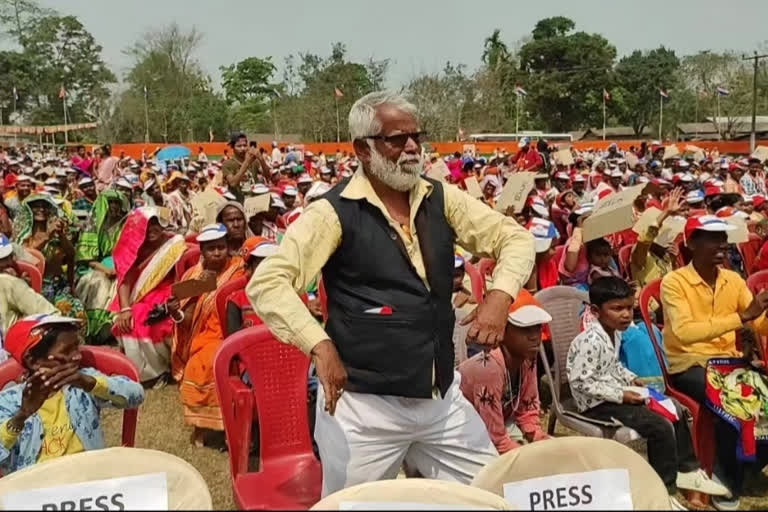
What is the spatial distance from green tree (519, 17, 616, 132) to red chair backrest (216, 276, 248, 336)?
65.7 m

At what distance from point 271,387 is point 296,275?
4.55 feet

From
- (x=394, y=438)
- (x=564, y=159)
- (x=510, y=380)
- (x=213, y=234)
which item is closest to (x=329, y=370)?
(x=394, y=438)

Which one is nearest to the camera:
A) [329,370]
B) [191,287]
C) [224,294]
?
[329,370]

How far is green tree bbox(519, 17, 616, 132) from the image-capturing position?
224 feet

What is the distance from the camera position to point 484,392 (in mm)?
3377

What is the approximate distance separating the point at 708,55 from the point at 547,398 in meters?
63.7

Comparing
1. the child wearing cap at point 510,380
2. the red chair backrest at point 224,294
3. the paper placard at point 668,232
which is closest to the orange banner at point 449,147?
the paper placard at point 668,232

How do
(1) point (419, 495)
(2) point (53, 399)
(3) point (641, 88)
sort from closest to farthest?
1. (1) point (419, 495)
2. (2) point (53, 399)
3. (3) point (641, 88)

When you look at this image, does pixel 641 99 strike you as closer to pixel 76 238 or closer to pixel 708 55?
pixel 708 55

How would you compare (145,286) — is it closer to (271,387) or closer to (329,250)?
(271,387)

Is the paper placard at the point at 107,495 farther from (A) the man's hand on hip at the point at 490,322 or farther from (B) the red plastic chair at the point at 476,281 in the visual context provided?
(B) the red plastic chair at the point at 476,281

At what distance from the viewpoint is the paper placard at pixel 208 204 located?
22.7 feet

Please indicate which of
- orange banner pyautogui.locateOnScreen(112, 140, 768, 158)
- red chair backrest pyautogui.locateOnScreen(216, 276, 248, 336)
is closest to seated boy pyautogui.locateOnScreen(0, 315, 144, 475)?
red chair backrest pyautogui.locateOnScreen(216, 276, 248, 336)

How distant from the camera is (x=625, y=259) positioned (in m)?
6.23
